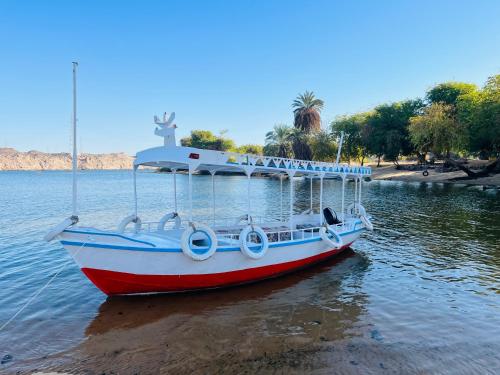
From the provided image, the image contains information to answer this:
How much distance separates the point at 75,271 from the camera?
43.1 ft

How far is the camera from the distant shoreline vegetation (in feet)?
148

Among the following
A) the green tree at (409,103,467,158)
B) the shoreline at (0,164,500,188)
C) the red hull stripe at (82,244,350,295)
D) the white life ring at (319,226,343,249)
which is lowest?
the red hull stripe at (82,244,350,295)

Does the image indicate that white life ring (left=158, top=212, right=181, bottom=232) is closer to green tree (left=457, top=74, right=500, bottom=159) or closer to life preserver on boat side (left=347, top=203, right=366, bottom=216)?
life preserver on boat side (left=347, top=203, right=366, bottom=216)

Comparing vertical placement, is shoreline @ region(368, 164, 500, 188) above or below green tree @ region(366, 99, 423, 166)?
below

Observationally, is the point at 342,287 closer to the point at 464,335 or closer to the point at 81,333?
the point at 464,335

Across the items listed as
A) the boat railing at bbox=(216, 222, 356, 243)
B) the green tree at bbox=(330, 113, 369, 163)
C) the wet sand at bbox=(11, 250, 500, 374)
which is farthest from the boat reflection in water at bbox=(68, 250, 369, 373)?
the green tree at bbox=(330, 113, 369, 163)

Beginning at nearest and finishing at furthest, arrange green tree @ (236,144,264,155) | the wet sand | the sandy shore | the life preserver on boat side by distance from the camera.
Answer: the wet sand → the life preserver on boat side → the sandy shore → green tree @ (236,144,264,155)

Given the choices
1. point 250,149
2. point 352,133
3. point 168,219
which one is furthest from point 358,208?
point 250,149

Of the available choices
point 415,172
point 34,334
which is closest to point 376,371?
point 34,334

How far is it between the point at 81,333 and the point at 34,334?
1183 millimetres

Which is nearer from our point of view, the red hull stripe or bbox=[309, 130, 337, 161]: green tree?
the red hull stripe

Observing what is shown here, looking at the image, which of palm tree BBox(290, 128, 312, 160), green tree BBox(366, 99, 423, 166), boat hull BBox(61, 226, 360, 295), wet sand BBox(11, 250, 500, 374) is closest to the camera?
wet sand BBox(11, 250, 500, 374)

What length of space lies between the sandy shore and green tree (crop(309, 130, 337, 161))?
9975mm

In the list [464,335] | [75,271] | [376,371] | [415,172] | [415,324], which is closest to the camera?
[376,371]
